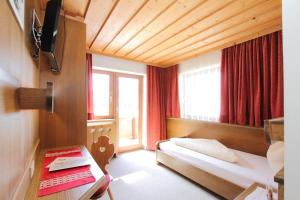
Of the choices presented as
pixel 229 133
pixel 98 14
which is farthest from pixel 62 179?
pixel 229 133

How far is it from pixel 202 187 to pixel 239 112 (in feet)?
4.63

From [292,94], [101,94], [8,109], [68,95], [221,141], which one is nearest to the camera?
[292,94]

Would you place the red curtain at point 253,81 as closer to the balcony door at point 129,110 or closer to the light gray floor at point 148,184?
the light gray floor at point 148,184

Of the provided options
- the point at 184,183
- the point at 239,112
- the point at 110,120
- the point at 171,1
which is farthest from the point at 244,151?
the point at 110,120

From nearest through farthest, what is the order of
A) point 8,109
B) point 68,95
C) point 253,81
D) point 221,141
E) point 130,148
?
point 8,109, point 68,95, point 253,81, point 221,141, point 130,148

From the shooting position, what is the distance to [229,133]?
2.71 m

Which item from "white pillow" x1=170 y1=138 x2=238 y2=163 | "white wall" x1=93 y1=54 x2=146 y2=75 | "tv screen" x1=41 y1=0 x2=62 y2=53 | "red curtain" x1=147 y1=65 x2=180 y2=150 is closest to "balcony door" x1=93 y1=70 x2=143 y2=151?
"white wall" x1=93 y1=54 x2=146 y2=75

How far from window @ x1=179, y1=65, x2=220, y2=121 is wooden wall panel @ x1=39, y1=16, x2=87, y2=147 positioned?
250 centimetres

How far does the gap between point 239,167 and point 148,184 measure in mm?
1347

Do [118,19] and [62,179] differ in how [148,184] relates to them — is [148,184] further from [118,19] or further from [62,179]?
[118,19]

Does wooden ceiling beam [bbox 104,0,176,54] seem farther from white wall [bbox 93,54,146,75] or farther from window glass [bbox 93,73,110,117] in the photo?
window glass [bbox 93,73,110,117]

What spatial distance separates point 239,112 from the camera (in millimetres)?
2596

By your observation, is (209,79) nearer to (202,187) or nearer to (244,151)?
(244,151)

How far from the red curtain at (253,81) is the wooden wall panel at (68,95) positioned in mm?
2476
